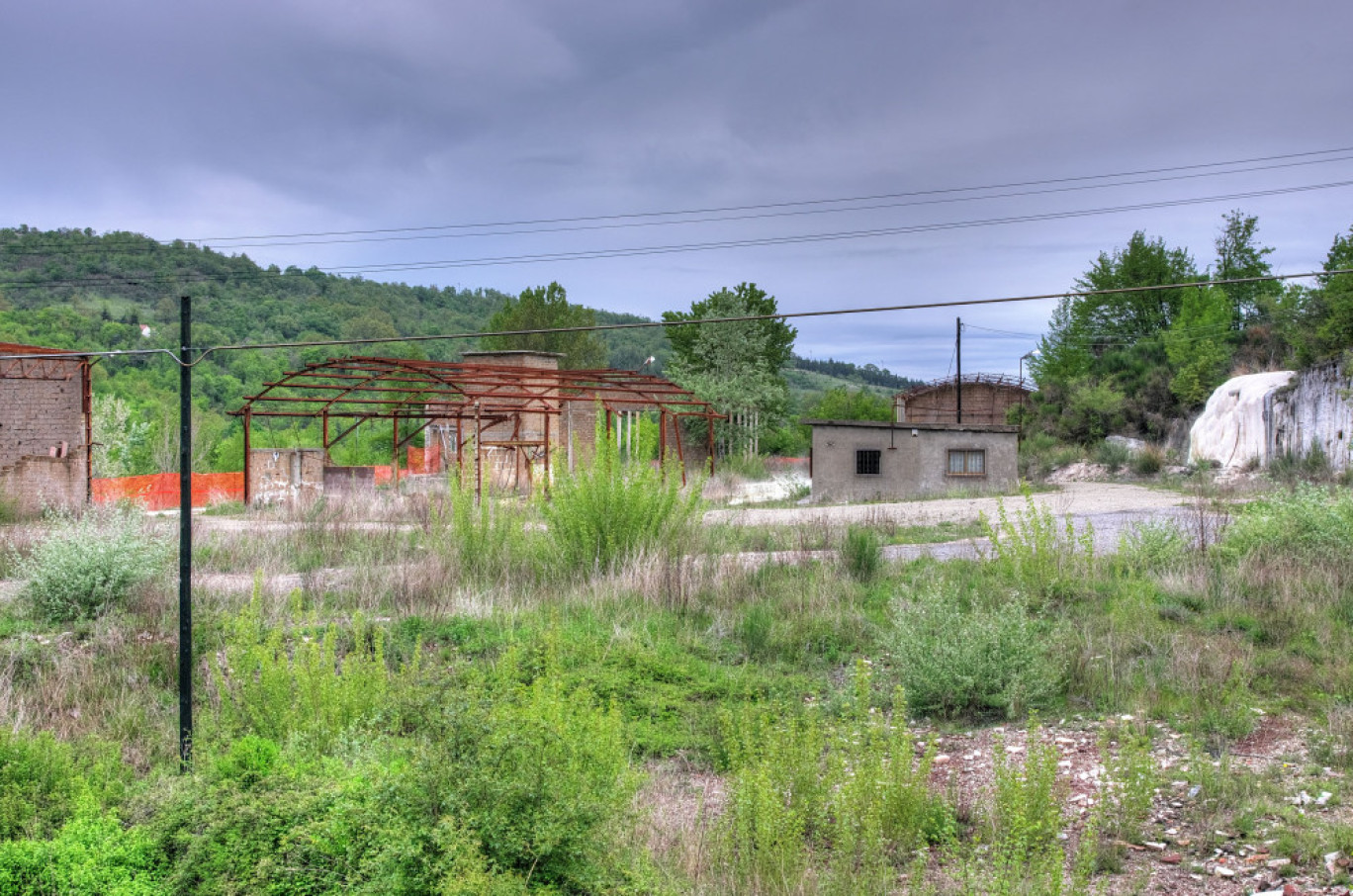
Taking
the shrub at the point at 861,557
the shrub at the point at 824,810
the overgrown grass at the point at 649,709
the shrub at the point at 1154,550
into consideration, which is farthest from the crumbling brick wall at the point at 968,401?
the shrub at the point at 824,810

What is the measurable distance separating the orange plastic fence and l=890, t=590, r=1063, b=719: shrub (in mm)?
20783

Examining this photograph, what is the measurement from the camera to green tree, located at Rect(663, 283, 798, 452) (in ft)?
151

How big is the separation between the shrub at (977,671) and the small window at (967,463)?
23.4 m

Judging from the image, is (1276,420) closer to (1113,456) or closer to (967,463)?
(1113,456)

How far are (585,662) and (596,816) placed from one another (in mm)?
4603

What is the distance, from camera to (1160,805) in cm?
604

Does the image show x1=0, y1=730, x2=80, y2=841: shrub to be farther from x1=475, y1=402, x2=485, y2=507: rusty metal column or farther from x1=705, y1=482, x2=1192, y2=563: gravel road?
x1=705, y1=482, x2=1192, y2=563: gravel road

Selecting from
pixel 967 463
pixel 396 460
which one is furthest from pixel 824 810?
pixel 967 463

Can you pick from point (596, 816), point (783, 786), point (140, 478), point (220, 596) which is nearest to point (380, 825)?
point (596, 816)

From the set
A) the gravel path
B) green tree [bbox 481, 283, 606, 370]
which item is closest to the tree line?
the gravel path

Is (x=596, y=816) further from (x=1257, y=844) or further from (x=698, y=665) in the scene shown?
(x=698, y=665)

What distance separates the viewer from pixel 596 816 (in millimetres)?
4082

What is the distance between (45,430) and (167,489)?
17.5ft

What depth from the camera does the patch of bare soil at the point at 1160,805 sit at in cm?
494
